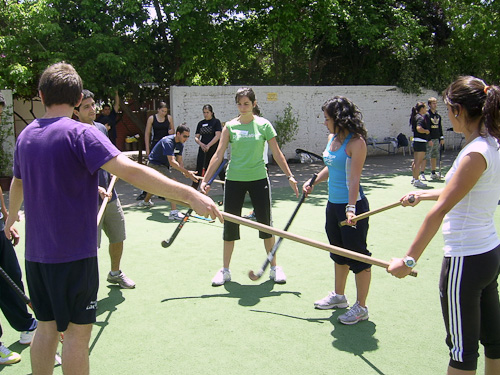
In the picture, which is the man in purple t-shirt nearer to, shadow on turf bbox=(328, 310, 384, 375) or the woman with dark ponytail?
shadow on turf bbox=(328, 310, 384, 375)

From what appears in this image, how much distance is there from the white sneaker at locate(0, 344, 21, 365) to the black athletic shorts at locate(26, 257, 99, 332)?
3.59 ft

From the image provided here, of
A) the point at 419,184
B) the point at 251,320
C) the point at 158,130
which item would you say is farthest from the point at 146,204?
the point at 419,184

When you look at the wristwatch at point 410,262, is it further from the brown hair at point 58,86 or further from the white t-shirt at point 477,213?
the brown hair at point 58,86

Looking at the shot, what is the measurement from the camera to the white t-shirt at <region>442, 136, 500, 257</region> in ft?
8.45

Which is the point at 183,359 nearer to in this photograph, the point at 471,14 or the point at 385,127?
the point at 385,127

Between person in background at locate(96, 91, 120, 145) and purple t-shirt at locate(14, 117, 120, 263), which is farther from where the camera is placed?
person in background at locate(96, 91, 120, 145)

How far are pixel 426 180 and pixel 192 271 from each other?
7872 mm

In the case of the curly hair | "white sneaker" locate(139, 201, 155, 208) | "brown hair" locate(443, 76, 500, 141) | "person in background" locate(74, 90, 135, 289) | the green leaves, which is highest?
the green leaves

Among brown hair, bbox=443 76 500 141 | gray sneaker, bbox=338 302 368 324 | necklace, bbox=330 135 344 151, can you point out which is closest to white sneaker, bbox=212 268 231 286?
gray sneaker, bbox=338 302 368 324

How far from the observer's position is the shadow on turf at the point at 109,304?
4230 millimetres

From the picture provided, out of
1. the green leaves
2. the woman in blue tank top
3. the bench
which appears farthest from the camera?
the bench

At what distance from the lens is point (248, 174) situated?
5258 millimetres

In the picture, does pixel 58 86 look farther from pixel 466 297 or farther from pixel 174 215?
pixel 174 215

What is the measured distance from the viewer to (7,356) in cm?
356
